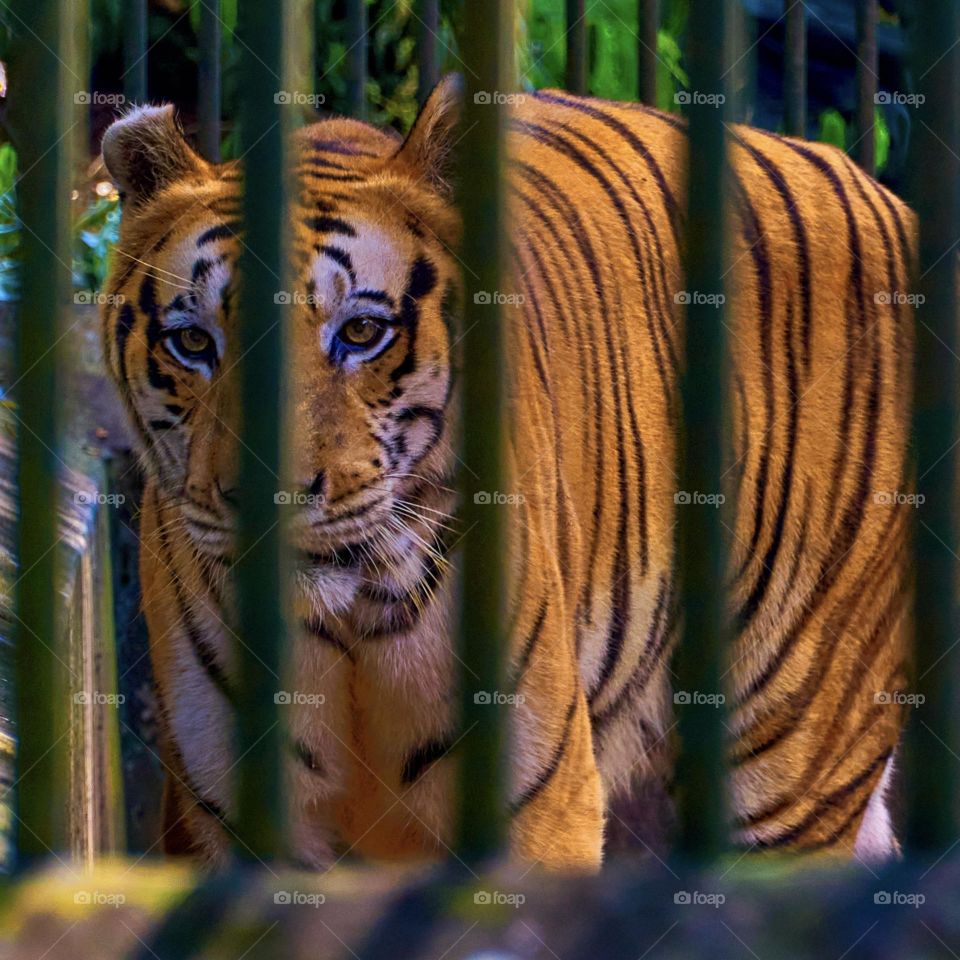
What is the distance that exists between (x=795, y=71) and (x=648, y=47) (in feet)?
0.82

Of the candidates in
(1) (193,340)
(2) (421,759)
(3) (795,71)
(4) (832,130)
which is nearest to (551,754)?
(2) (421,759)

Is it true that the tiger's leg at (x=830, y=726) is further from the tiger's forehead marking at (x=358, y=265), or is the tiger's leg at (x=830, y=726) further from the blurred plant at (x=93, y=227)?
the blurred plant at (x=93, y=227)

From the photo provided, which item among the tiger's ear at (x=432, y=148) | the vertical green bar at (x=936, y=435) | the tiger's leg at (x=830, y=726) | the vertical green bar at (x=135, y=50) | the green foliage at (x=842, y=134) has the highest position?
the green foliage at (x=842, y=134)

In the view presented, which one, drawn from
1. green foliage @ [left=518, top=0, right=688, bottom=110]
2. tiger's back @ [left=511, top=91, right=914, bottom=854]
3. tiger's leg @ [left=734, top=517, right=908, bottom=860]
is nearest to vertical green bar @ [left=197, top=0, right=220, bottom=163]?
tiger's back @ [left=511, top=91, right=914, bottom=854]

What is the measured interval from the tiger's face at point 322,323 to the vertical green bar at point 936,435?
2.34 feet

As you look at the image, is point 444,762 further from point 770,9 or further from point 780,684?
point 770,9

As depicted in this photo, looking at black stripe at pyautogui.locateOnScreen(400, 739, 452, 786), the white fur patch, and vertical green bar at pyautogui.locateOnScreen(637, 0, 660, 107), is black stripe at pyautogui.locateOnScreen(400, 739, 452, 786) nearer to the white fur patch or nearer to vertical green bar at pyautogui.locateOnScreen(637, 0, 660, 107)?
the white fur patch

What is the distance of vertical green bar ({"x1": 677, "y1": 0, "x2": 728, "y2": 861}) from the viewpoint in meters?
0.93

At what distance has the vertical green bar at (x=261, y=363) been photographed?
92 cm

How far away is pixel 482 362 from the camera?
0.92 m

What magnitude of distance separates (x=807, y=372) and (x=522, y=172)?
527 mm

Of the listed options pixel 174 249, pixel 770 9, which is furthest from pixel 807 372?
pixel 770 9

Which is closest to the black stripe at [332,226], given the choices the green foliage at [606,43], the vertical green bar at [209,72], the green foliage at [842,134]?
the vertical green bar at [209,72]

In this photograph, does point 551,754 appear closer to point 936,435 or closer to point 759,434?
point 759,434
